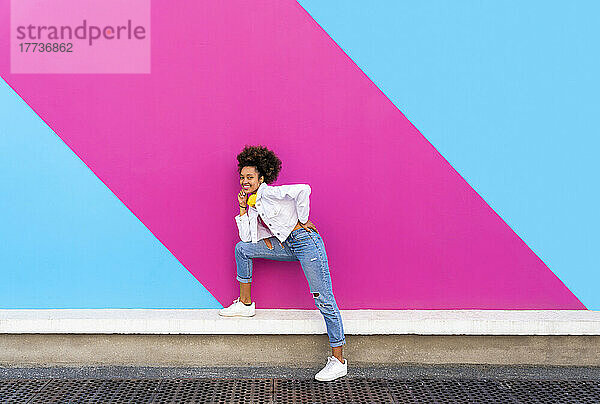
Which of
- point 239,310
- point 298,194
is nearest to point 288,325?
point 239,310

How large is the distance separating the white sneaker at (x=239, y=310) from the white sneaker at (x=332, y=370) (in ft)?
2.32

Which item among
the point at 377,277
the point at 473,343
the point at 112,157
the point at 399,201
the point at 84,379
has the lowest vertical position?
the point at 84,379

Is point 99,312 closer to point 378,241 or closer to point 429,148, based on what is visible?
point 378,241

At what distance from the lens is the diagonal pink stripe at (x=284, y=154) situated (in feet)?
14.8

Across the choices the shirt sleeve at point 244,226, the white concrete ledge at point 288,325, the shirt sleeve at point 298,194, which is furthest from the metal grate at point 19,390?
the shirt sleeve at point 298,194

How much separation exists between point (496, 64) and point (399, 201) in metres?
1.36

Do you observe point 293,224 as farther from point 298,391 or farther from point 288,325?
point 298,391

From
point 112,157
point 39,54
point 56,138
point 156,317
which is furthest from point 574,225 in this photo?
point 39,54

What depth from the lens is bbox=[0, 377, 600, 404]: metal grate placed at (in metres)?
3.82

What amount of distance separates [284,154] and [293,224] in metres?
0.71

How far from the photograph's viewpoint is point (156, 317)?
432 cm

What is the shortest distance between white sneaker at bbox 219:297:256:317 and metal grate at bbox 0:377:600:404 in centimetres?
49

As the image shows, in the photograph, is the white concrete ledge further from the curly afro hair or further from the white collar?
the curly afro hair

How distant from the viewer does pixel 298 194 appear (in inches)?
159
